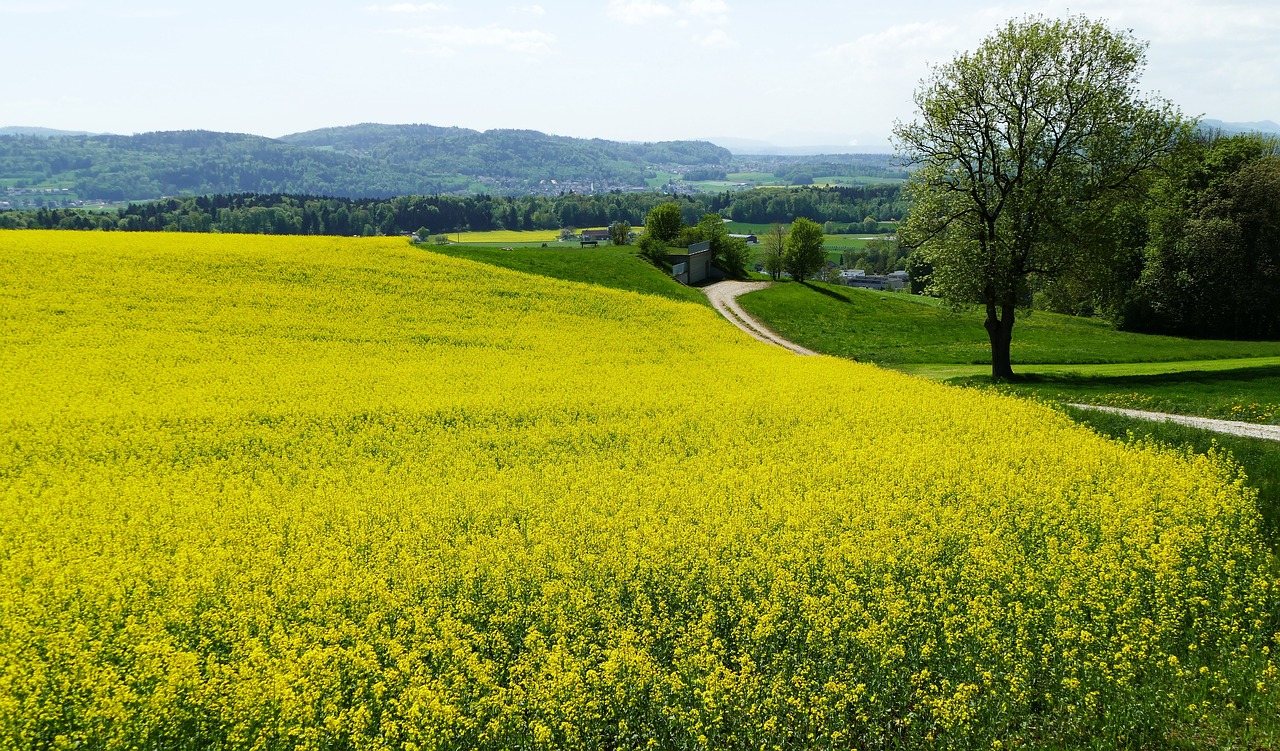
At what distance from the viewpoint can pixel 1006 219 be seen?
3234 centimetres

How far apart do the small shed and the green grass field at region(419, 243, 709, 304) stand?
9.03 metres

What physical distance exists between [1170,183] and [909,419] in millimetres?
18752

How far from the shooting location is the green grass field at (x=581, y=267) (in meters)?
52.4

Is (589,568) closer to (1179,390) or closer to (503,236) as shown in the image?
(1179,390)

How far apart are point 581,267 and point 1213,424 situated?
136 feet

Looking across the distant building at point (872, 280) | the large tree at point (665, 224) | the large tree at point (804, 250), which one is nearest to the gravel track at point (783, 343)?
the large tree at point (804, 250)

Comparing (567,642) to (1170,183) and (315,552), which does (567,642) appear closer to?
(315,552)

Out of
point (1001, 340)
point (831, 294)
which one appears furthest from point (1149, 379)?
point (831, 294)

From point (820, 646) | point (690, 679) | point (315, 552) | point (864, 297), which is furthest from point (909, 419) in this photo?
point (864, 297)

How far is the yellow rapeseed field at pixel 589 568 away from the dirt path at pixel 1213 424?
3284 mm

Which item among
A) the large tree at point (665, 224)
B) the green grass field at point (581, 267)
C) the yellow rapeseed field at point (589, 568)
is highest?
the large tree at point (665, 224)

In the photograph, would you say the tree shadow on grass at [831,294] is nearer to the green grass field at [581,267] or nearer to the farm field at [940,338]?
the farm field at [940,338]

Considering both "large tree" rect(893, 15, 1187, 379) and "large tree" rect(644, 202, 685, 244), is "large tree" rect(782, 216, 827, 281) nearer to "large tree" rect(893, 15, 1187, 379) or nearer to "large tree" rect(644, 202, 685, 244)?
"large tree" rect(644, 202, 685, 244)

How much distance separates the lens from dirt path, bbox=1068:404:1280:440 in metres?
21.4
